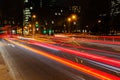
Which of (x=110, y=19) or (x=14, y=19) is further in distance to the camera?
(x=14, y=19)

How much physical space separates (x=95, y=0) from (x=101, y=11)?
152 inches

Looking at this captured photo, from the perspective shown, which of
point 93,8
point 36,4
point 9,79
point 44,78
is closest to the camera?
point 9,79

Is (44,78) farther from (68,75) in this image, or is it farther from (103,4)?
(103,4)

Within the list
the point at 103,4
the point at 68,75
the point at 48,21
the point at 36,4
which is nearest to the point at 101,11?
the point at 103,4

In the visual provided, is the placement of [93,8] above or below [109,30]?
above

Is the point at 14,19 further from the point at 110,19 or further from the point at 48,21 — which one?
the point at 110,19

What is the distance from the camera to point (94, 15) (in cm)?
7869

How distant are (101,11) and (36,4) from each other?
163ft

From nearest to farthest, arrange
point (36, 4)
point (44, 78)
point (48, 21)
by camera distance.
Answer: point (44, 78)
point (48, 21)
point (36, 4)

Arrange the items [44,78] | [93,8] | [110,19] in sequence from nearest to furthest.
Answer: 1. [44,78]
2. [110,19]
3. [93,8]

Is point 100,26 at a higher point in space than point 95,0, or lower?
lower

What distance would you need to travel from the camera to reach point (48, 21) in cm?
10944

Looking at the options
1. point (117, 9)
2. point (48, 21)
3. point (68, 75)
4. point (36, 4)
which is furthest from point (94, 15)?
point (68, 75)

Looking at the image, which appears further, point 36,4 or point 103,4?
point 36,4
